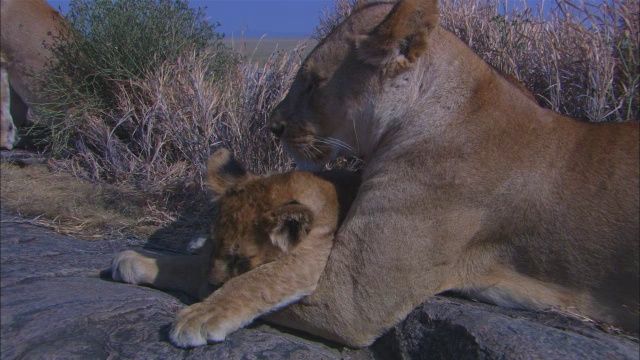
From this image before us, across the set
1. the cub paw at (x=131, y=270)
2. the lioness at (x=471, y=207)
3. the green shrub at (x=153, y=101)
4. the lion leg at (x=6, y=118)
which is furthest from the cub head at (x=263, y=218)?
the lion leg at (x=6, y=118)

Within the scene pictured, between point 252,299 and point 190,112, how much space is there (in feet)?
9.55

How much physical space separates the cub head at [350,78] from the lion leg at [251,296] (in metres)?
0.84

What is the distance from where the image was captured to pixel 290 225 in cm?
307

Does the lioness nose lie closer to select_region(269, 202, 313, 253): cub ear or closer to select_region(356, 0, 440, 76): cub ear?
select_region(356, 0, 440, 76): cub ear

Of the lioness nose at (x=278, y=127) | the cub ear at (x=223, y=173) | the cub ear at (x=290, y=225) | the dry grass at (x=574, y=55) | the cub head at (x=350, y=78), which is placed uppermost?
the dry grass at (x=574, y=55)

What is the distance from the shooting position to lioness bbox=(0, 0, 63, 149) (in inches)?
270

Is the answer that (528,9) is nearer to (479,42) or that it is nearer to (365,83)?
(479,42)

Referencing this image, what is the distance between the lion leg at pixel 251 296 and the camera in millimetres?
2852

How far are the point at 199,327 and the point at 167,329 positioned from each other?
19 cm

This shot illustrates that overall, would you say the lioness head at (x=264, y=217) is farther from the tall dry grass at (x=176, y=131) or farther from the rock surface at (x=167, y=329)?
the tall dry grass at (x=176, y=131)

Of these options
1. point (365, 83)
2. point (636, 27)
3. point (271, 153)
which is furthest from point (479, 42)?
point (365, 83)

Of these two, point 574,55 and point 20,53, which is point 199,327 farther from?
point 20,53

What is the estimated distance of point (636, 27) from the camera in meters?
4.63

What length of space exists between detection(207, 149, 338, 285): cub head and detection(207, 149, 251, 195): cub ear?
0.05ft
